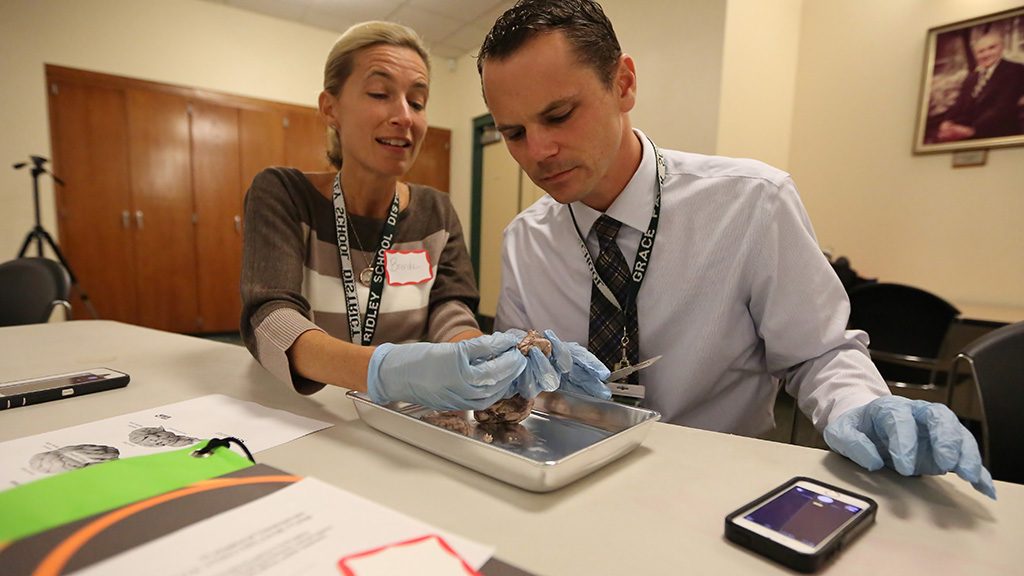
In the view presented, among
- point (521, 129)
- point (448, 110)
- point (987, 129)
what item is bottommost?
point (521, 129)

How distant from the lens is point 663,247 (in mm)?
1137

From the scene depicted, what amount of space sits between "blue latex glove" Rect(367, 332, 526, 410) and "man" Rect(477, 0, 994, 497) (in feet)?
1.13

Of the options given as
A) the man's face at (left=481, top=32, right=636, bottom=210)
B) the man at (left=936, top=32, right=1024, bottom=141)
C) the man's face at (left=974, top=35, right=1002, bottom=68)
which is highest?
the man's face at (left=974, top=35, right=1002, bottom=68)

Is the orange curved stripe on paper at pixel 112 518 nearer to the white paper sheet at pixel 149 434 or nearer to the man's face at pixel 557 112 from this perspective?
the white paper sheet at pixel 149 434

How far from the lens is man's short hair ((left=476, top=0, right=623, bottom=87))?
3.29 ft

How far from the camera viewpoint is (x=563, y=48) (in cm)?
100

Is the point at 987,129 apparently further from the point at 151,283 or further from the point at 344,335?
the point at 151,283

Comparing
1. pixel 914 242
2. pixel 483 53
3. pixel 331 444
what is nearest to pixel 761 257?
pixel 483 53

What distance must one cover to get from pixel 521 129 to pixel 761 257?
562mm

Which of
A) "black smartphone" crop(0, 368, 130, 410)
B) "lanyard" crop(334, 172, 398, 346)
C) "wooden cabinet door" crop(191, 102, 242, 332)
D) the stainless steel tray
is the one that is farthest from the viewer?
"wooden cabinet door" crop(191, 102, 242, 332)

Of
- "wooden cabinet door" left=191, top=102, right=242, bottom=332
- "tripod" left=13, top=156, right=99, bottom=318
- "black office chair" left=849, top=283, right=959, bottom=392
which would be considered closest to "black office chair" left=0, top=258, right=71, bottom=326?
"tripod" left=13, top=156, right=99, bottom=318

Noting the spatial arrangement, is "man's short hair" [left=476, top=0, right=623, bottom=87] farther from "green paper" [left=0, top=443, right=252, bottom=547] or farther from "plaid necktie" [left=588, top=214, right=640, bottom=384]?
"green paper" [left=0, top=443, right=252, bottom=547]

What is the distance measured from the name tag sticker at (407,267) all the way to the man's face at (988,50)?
3165 mm

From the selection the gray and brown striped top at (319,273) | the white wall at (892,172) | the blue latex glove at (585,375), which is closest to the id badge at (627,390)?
the blue latex glove at (585,375)
